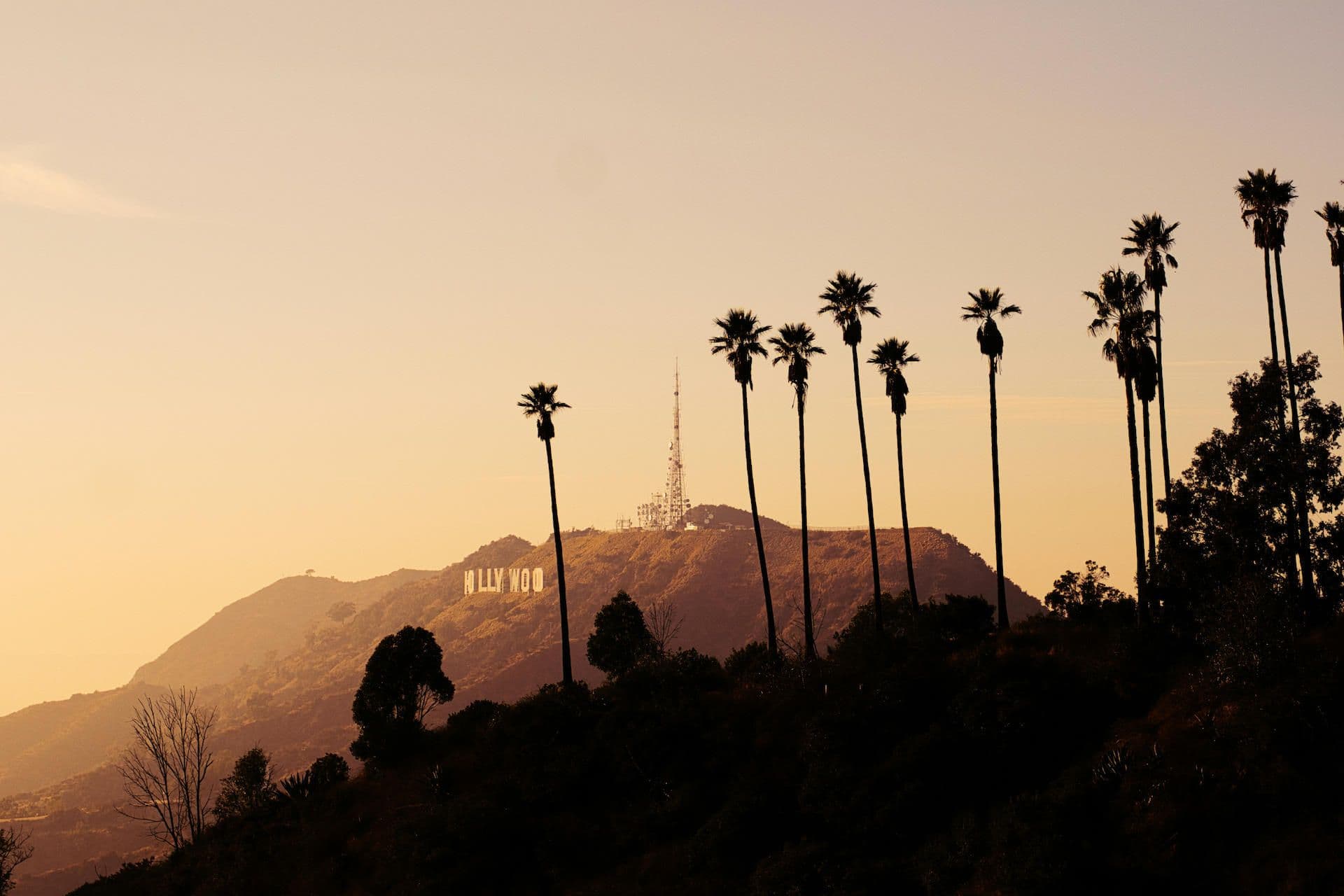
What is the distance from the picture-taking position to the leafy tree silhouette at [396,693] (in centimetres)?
6756

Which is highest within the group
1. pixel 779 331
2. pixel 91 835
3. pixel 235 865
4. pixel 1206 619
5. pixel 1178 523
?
pixel 779 331

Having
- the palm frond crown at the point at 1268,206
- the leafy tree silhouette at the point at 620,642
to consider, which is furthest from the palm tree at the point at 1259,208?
the leafy tree silhouette at the point at 620,642

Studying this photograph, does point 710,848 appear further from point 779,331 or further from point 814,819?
point 779,331

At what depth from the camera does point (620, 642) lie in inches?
3273

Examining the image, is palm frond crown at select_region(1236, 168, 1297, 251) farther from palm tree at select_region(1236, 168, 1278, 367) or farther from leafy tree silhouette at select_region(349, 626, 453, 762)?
leafy tree silhouette at select_region(349, 626, 453, 762)

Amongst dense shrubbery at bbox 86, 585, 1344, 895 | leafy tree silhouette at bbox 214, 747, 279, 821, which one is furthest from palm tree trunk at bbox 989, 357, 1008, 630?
leafy tree silhouette at bbox 214, 747, 279, 821

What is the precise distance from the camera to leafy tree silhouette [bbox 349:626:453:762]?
222 ft

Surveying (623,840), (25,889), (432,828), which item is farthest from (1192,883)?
(25,889)

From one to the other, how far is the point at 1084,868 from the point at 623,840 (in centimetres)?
2085

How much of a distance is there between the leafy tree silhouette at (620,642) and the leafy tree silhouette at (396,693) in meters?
12.6

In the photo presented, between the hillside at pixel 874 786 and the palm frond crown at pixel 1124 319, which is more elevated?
the palm frond crown at pixel 1124 319

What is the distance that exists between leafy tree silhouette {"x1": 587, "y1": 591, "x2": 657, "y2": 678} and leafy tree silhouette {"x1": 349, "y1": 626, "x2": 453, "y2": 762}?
494 inches

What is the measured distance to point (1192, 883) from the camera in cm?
3525

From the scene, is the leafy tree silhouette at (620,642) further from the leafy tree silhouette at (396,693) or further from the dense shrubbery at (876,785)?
the leafy tree silhouette at (396,693)
